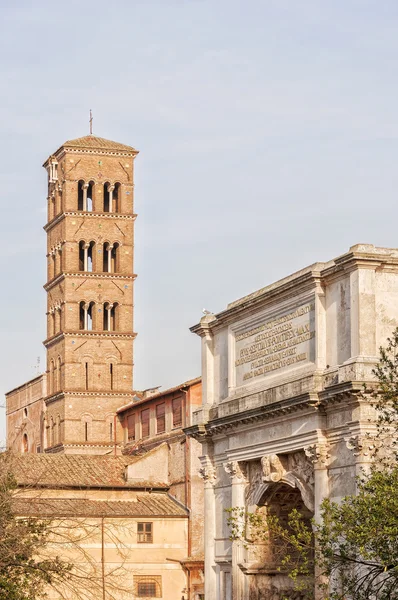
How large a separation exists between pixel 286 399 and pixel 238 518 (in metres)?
5.53

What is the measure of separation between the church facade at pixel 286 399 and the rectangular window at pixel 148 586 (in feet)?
36.3

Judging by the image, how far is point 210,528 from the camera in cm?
4347

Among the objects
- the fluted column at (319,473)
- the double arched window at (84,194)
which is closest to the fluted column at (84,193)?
the double arched window at (84,194)

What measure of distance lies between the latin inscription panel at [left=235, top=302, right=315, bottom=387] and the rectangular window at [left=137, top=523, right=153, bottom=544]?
14.2 meters

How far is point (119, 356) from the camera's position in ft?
231

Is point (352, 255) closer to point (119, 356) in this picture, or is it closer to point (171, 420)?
point (171, 420)

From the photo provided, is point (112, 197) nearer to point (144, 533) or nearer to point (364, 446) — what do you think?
point (144, 533)

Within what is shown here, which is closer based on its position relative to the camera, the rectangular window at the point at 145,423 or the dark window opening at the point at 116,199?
the rectangular window at the point at 145,423

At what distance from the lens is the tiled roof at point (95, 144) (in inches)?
2803

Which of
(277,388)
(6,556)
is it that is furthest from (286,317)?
(6,556)

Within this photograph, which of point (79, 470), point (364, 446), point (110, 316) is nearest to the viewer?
point (364, 446)

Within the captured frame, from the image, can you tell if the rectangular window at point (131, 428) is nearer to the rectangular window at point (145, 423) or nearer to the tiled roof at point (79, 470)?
the rectangular window at point (145, 423)

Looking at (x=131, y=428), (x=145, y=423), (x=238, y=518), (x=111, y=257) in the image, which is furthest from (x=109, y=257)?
(x=238, y=518)

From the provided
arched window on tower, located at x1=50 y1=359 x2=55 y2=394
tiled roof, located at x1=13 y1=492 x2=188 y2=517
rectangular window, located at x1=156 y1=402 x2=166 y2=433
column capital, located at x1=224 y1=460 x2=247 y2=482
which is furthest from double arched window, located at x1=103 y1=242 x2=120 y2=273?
column capital, located at x1=224 y1=460 x2=247 y2=482
